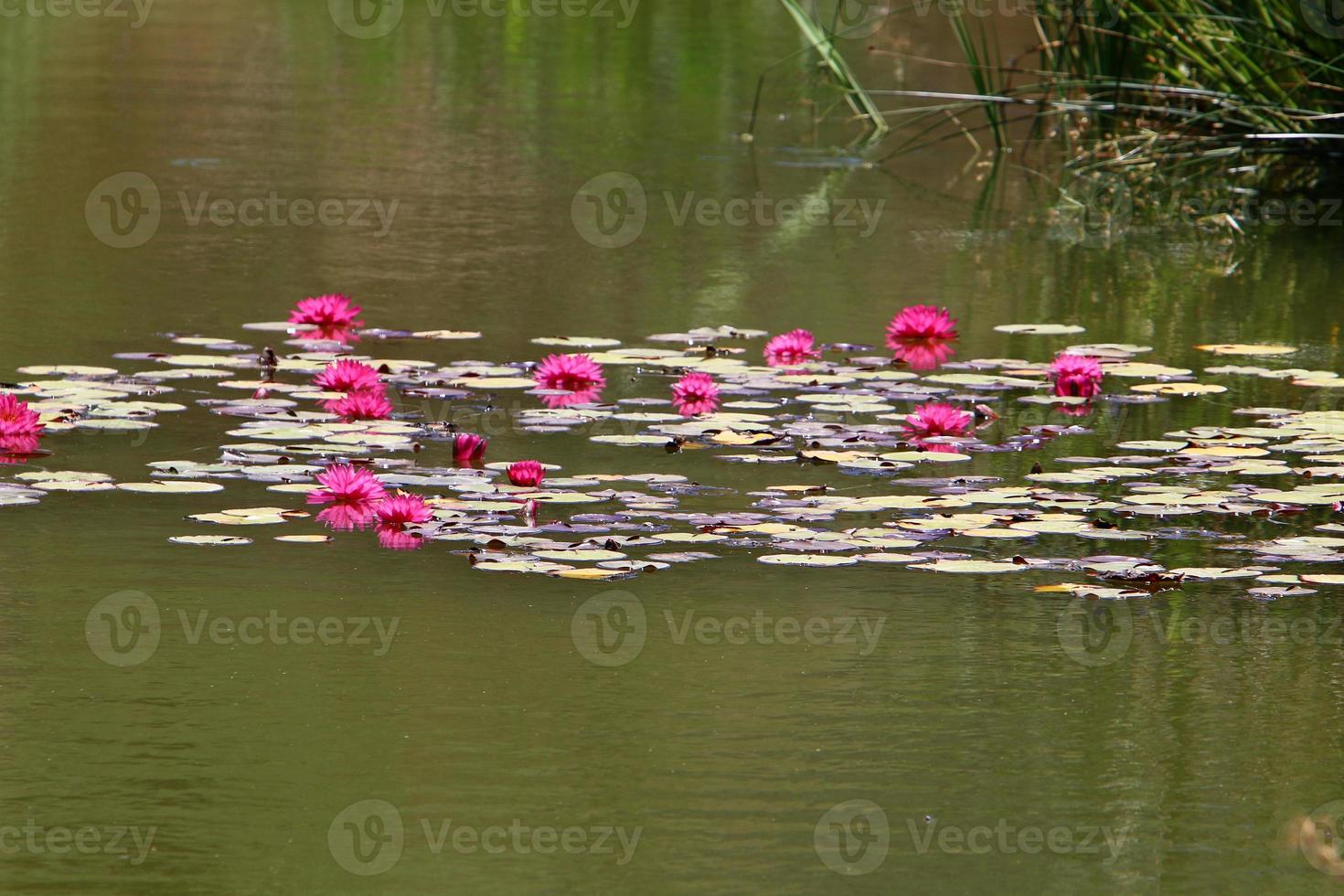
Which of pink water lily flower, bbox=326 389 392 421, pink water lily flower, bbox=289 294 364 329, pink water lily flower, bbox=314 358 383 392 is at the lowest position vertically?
pink water lily flower, bbox=326 389 392 421

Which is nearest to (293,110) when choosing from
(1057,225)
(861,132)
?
(861,132)

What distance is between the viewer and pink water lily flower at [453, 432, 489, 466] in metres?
4.83

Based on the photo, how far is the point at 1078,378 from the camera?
5.63m

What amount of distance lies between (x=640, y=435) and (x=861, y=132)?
7024mm

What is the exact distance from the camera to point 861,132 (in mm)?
11953

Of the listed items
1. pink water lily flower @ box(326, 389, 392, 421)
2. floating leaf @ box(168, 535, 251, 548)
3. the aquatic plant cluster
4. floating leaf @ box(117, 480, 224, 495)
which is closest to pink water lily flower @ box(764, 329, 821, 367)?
the aquatic plant cluster

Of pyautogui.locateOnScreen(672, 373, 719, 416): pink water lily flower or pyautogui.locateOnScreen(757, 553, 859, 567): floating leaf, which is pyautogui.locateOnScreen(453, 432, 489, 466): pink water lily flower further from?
pyautogui.locateOnScreen(757, 553, 859, 567): floating leaf

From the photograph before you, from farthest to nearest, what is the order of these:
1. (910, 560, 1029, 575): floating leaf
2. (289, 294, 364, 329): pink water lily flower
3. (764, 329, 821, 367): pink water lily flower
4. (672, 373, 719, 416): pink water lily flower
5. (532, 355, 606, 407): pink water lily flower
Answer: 1. (289, 294, 364, 329): pink water lily flower
2. (764, 329, 821, 367): pink water lily flower
3. (532, 355, 606, 407): pink water lily flower
4. (672, 373, 719, 416): pink water lily flower
5. (910, 560, 1029, 575): floating leaf

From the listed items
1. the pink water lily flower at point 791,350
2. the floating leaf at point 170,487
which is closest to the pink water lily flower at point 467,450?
the floating leaf at point 170,487

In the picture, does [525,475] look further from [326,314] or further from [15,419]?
[326,314]

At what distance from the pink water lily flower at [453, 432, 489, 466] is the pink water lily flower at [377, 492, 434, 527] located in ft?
1.74

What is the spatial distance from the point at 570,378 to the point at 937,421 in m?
0.95

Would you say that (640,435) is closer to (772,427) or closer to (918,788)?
(772,427)

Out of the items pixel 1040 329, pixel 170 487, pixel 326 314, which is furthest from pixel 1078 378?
pixel 170 487
